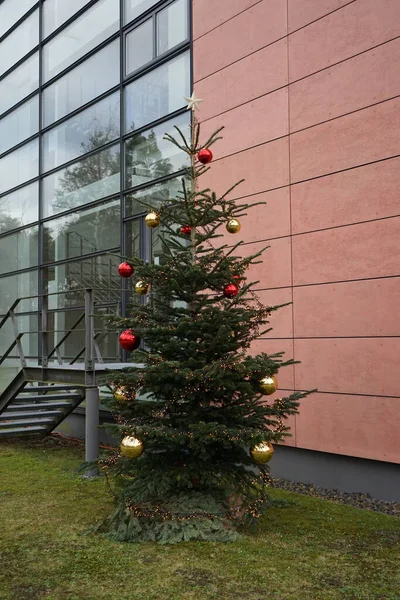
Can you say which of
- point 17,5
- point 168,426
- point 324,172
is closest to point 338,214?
point 324,172

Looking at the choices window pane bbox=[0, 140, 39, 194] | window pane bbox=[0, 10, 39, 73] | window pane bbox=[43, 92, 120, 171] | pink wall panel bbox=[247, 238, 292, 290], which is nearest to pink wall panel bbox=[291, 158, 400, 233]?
pink wall panel bbox=[247, 238, 292, 290]

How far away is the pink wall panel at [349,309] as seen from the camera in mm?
6603

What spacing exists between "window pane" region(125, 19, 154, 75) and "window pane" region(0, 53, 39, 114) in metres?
3.69

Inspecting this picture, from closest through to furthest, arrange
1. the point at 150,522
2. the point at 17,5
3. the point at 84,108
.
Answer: the point at 150,522
the point at 84,108
the point at 17,5

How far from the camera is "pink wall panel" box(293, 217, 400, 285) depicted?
6.63 meters

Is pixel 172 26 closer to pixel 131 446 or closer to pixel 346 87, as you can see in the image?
pixel 346 87

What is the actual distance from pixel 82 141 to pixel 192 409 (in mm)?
7906

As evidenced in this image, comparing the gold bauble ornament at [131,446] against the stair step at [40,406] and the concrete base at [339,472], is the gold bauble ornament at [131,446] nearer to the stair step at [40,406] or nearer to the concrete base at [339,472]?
the concrete base at [339,472]

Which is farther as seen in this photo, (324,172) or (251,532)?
(324,172)

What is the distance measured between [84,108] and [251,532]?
911 cm

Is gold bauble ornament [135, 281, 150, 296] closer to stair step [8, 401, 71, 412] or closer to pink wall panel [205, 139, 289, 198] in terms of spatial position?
pink wall panel [205, 139, 289, 198]

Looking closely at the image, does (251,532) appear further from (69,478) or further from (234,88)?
(234,88)

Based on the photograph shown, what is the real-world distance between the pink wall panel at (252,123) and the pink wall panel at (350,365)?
2829 mm

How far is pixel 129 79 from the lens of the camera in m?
10.6
